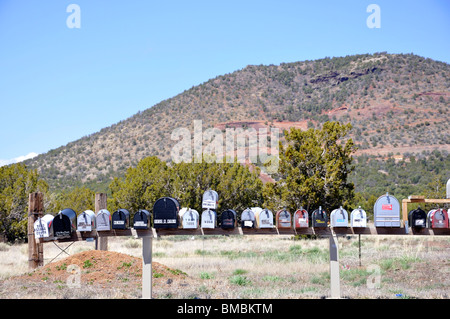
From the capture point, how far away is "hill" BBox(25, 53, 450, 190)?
4734cm

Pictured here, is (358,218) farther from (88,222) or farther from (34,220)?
(34,220)

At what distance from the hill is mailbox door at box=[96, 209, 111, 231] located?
33696 mm

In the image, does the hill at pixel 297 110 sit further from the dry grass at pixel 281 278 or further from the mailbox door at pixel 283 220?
the mailbox door at pixel 283 220

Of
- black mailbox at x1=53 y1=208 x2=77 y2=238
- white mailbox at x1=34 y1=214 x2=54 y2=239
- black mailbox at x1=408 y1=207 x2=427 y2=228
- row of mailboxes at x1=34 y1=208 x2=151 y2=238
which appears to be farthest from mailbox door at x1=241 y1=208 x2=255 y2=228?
white mailbox at x1=34 y1=214 x2=54 y2=239

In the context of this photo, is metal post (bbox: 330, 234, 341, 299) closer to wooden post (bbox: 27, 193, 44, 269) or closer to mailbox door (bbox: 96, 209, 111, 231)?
mailbox door (bbox: 96, 209, 111, 231)

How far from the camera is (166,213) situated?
6.77 m

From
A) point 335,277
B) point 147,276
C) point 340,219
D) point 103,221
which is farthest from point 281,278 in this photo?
point 103,221

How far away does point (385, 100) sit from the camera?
56.7m

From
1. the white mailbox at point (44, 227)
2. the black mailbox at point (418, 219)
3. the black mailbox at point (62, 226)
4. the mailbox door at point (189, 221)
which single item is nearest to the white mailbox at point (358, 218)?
the black mailbox at point (418, 219)

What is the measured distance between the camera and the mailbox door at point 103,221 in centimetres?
704

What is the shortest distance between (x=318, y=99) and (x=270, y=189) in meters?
45.9

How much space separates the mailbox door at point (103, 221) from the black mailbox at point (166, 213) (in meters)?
0.83
